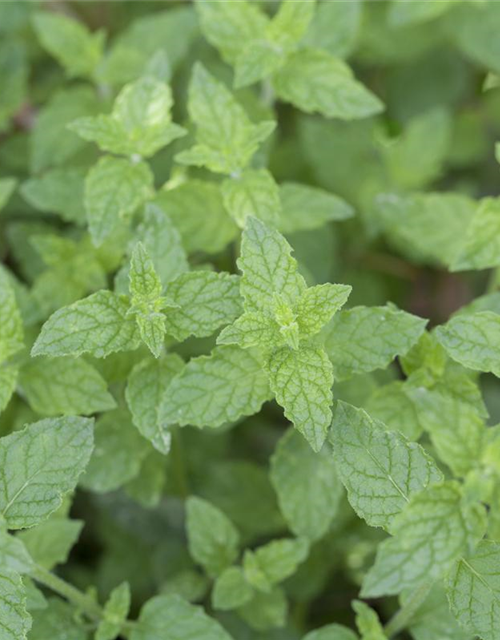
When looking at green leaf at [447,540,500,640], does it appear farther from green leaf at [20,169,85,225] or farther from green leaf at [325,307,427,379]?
green leaf at [20,169,85,225]

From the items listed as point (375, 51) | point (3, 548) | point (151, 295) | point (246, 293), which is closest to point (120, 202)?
point (151, 295)

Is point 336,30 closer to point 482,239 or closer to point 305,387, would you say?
point 482,239

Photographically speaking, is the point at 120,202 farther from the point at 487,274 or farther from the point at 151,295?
the point at 487,274

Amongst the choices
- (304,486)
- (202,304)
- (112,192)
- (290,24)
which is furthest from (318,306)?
(290,24)

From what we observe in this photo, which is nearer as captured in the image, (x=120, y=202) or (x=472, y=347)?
(x=472, y=347)

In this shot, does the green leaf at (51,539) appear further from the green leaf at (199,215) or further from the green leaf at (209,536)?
the green leaf at (199,215)

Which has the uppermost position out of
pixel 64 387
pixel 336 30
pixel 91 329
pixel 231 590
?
pixel 336 30
